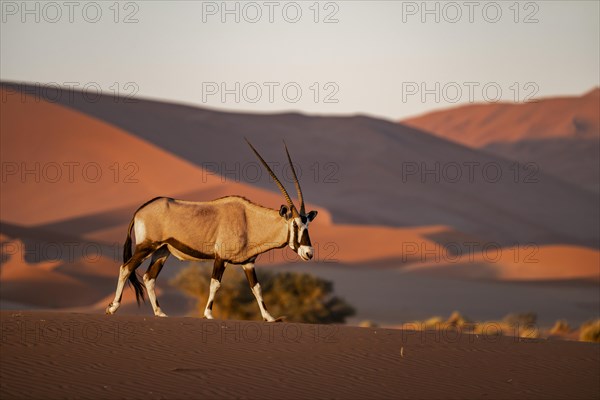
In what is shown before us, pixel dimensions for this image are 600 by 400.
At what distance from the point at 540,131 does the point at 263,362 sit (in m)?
120

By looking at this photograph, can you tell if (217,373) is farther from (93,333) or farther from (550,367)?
(550,367)

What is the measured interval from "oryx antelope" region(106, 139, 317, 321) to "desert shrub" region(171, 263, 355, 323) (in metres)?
10.2

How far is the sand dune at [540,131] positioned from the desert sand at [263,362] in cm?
8386

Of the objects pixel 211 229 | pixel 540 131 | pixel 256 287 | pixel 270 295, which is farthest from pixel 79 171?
pixel 540 131

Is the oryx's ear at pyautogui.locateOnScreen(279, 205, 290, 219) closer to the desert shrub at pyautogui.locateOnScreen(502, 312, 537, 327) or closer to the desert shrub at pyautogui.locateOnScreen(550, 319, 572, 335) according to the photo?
the desert shrub at pyautogui.locateOnScreen(502, 312, 537, 327)

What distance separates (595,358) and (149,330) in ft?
17.8

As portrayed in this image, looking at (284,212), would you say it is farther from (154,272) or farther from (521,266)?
(521,266)

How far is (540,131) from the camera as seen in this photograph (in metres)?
127

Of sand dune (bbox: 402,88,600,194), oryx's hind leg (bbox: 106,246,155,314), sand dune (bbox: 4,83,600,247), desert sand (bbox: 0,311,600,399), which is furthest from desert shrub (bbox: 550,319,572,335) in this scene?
sand dune (bbox: 402,88,600,194)

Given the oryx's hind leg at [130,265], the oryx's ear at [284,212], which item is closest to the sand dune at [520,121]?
the oryx's ear at [284,212]

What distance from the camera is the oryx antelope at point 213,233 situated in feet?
Result: 43.3

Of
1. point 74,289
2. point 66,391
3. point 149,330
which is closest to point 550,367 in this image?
point 149,330

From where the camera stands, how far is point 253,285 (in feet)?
43.4

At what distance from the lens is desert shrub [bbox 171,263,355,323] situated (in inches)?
934
